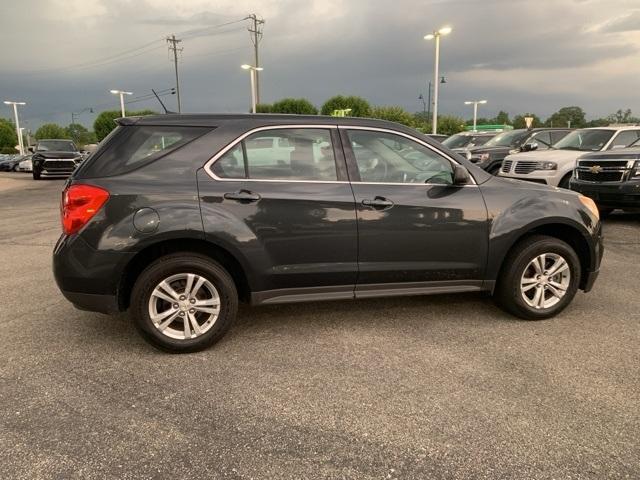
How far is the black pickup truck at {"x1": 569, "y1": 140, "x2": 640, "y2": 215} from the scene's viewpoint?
853 cm

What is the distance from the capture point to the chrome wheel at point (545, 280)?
172 inches

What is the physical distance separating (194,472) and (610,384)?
2.59 metres

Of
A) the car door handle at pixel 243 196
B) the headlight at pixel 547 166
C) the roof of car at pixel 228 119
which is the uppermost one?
the roof of car at pixel 228 119

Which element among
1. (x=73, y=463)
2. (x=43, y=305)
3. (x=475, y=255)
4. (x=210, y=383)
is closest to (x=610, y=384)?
(x=475, y=255)

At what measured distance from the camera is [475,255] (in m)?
4.20

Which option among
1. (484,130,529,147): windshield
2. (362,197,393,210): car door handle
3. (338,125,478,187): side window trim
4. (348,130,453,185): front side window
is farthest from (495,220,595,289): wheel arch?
(484,130,529,147): windshield

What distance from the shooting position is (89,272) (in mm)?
3604

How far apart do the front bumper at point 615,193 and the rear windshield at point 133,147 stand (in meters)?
7.49

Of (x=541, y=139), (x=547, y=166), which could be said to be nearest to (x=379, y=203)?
(x=547, y=166)

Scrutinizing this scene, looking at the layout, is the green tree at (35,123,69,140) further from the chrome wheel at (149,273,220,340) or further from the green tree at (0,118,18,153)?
the chrome wheel at (149,273,220,340)

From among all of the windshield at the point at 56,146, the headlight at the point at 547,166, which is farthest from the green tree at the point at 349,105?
the headlight at the point at 547,166

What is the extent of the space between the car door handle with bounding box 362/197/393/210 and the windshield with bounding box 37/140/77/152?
23.7 metres

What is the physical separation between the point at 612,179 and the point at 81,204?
27.7 ft

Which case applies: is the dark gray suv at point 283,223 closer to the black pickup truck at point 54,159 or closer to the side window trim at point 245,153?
the side window trim at point 245,153
